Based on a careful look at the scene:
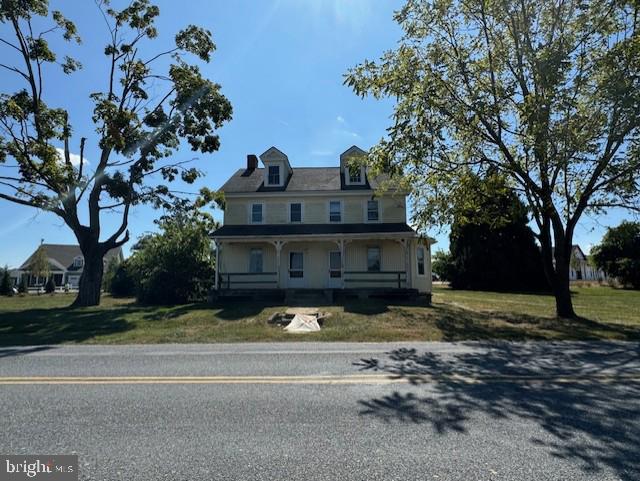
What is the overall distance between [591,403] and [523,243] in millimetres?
31619

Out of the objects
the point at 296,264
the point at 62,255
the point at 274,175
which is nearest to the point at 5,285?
the point at 62,255

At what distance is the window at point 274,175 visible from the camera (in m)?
24.0

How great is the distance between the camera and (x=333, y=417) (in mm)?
4184

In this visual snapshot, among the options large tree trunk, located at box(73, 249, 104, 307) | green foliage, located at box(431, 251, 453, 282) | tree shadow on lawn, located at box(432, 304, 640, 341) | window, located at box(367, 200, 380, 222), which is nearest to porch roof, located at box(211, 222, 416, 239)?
window, located at box(367, 200, 380, 222)

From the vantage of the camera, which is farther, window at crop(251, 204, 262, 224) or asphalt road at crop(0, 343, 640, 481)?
window at crop(251, 204, 262, 224)

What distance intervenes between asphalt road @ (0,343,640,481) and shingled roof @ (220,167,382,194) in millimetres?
16988

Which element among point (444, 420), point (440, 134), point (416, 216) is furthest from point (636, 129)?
point (444, 420)

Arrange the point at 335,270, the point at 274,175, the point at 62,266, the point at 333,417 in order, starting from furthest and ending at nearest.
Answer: the point at 62,266 → the point at 274,175 → the point at 335,270 → the point at 333,417

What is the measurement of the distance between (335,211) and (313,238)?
10.5 ft

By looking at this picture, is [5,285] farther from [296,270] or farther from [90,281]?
[296,270]

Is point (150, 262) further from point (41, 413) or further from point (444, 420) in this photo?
point (444, 420)

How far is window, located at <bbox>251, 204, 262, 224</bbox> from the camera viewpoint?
2327 centimetres

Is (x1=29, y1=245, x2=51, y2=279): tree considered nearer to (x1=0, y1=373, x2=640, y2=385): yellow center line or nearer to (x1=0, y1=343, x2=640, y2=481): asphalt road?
(x1=0, y1=343, x2=640, y2=481): asphalt road

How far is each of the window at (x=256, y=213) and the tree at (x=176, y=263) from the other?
10.5 ft
